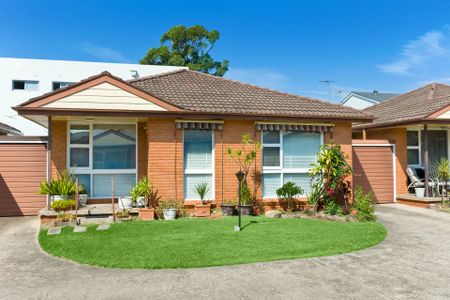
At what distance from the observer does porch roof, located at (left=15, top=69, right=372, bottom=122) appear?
10625 millimetres

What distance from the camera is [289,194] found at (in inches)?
465

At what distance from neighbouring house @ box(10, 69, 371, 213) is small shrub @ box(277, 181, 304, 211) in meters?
0.31

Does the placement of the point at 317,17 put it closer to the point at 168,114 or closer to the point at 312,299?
the point at 168,114

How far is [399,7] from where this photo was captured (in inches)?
664

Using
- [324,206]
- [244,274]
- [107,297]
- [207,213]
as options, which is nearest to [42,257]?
[107,297]

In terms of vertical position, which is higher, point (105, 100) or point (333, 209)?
point (105, 100)

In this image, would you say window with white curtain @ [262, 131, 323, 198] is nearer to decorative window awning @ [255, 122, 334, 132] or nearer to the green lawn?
decorative window awning @ [255, 122, 334, 132]

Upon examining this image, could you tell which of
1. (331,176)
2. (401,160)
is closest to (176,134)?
(331,176)

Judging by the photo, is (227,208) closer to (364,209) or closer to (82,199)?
(364,209)

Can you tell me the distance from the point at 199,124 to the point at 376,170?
8.20 meters

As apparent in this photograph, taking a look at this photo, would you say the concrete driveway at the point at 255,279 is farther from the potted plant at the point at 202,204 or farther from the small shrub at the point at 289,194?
the potted plant at the point at 202,204

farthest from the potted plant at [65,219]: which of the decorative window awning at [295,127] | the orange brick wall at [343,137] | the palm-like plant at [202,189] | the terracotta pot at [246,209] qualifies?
the orange brick wall at [343,137]

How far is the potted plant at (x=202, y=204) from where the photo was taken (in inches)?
439

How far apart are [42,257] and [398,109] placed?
15849 millimetres
